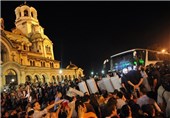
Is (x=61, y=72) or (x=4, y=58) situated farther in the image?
(x=61, y=72)

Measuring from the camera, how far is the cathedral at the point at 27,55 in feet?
128

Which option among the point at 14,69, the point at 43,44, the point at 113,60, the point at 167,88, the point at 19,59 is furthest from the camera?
the point at 43,44

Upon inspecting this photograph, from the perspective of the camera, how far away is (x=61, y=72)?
189 feet

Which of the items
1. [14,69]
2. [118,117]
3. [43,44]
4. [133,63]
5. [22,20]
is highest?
[22,20]

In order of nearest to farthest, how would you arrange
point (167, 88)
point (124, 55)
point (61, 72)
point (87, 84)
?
point (167, 88), point (87, 84), point (124, 55), point (61, 72)

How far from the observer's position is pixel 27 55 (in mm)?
48562

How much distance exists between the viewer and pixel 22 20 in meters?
63.5

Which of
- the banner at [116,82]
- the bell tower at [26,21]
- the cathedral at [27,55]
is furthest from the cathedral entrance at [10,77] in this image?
the banner at [116,82]

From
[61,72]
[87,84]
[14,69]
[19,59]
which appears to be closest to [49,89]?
[87,84]

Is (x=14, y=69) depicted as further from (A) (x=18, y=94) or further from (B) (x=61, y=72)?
(A) (x=18, y=94)

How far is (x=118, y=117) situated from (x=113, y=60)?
49.2 ft

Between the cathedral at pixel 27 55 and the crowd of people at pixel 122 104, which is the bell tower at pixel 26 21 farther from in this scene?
the crowd of people at pixel 122 104

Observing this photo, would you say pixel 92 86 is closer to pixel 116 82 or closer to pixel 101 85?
pixel 101 85

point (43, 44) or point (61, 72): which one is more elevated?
point (43, 44)
